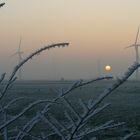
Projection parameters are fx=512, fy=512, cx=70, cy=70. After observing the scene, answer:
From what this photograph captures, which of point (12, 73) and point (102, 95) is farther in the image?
point (12, 73)

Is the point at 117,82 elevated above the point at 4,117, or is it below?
above

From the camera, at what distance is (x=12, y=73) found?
12.5ft

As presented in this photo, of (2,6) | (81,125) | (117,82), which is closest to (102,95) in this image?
(117,82)

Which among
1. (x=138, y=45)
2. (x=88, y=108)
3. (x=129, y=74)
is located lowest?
(x=138, y=45)

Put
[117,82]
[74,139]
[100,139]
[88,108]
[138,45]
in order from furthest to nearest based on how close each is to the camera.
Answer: [138,45], [100,139], [74,139], [88,108], [117,82]

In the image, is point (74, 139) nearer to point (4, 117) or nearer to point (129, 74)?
point (4, 117)

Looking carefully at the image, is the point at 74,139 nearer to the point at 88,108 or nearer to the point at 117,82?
the point at 88,108

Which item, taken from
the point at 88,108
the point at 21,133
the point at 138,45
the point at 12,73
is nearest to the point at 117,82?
the point at 88,108

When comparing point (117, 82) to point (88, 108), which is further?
point (88, 108)

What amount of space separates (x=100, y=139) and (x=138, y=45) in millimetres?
133591

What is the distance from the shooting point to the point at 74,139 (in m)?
3.99

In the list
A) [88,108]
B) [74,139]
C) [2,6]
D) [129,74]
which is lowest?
[74,139]

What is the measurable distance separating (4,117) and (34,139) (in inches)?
12.7

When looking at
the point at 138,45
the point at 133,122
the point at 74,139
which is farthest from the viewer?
the point at 138,45
